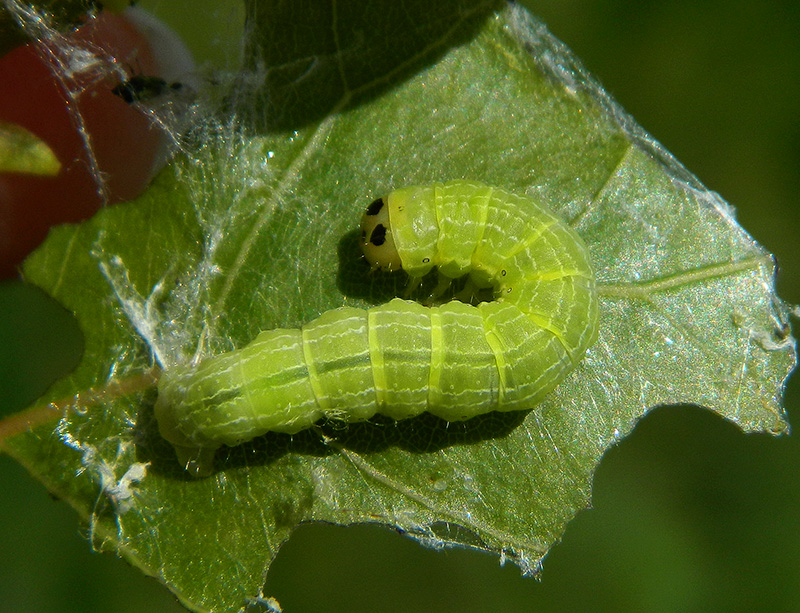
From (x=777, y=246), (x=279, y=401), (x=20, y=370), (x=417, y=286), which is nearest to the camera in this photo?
(x=279, y=401)

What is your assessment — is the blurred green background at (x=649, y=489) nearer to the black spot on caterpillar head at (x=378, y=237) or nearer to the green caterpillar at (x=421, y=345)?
the green caterpillar at (x=421, y=345)

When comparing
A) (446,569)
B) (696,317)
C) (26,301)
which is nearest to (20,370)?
(26,301)

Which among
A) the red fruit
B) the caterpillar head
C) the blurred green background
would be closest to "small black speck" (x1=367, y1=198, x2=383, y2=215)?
the caterpillar head

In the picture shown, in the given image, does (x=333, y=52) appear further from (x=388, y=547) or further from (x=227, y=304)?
(x=388, y=547)

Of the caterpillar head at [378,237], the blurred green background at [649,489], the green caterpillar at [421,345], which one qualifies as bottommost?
the blurred green background at [649,489]

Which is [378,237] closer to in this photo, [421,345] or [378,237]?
[378,237]

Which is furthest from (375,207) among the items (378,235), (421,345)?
(421,345)

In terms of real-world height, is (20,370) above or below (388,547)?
above

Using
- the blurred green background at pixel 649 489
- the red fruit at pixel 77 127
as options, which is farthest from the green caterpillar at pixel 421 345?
the blurred green background at pixel 649 489
